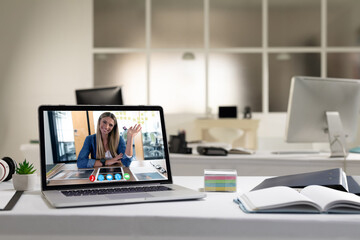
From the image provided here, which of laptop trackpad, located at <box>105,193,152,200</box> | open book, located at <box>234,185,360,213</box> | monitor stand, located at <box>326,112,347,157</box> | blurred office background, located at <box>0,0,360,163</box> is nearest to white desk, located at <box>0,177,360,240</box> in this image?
open book, located at <box>234,185,360,213</box>

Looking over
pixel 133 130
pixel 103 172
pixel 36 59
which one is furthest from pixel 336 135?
pixel 36 59

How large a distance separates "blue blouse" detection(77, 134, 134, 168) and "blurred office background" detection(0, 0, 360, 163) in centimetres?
596

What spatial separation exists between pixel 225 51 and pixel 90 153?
6.26 meters

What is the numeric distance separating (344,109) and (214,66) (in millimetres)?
4308

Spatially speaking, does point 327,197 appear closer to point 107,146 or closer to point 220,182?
point 220,182

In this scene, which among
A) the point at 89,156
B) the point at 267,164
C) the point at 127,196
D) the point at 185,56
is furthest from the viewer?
the point at 185,56

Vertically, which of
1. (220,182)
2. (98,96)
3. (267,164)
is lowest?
(267,164)

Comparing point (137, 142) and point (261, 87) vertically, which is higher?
point (261, 87)

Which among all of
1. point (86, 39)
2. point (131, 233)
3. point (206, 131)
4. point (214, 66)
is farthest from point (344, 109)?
point (86, 39)

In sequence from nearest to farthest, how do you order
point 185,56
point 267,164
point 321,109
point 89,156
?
point 89,156, point 267,164, point 321,109, point 185,56

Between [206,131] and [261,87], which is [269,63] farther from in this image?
[206,131]

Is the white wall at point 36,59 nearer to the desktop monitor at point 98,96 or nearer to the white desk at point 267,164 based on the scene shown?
the desktop monitor at point 98,96

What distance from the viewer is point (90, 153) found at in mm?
1448

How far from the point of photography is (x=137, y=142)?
1.50 m
